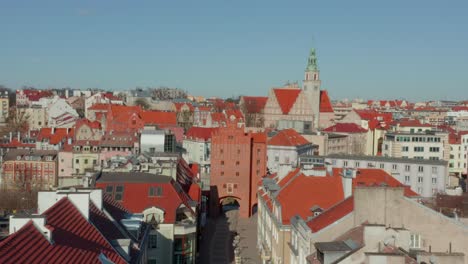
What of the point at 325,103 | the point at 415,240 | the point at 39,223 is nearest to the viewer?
the point at 39,223

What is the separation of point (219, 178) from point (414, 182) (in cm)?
2259

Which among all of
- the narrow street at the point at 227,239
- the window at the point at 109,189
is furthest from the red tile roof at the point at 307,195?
the window at the point at 109,189

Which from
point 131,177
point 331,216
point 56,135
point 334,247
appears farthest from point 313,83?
point 334,247

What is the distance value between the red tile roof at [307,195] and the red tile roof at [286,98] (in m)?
88.4

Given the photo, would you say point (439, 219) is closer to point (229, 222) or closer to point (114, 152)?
point (229, 222)

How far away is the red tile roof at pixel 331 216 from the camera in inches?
1131

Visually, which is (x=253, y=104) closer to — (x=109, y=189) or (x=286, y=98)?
(x=286, y=98)

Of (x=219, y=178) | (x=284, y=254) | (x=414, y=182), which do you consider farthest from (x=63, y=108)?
(x=284, y=254)

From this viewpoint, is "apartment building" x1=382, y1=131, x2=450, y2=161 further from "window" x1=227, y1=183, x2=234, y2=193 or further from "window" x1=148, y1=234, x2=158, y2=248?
"window" x1=148, y1=234, x2=158, y2=248

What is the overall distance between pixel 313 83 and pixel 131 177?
314 feet

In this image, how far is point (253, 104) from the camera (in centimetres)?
14212

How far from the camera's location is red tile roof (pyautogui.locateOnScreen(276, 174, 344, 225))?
38375mm

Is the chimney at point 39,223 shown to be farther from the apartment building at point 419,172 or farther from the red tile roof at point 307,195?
the apartment building at point 419,172

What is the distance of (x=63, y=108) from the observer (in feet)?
439
